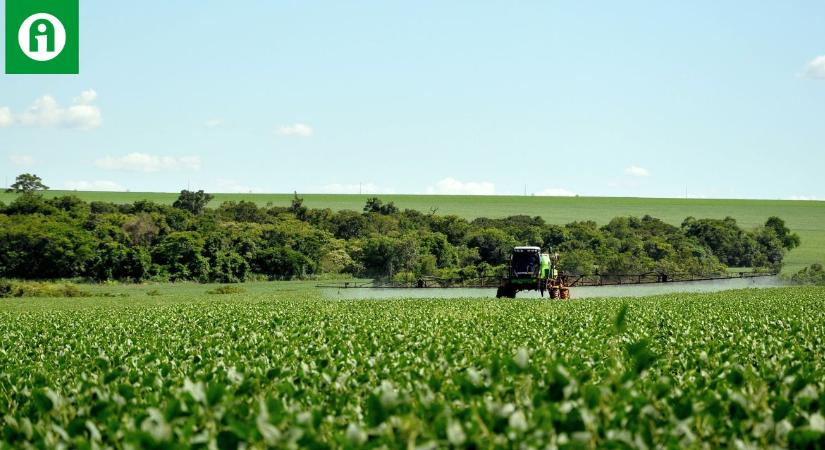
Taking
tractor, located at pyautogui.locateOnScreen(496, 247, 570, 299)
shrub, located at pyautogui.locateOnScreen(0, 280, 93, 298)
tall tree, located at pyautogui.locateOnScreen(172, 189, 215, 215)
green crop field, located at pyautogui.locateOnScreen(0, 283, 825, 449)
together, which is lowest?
shrub, located at pyautogui.locateOnScreen(0, 280, 93, 298)

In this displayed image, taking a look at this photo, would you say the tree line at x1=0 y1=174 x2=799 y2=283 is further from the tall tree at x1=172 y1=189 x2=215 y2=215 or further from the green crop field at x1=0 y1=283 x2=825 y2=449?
the green crop field at x1=0 y1=283 x2=825 y2=449

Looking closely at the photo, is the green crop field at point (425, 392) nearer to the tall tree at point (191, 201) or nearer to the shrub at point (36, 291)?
the shrub at point (36, 291)

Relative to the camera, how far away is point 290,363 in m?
14.4

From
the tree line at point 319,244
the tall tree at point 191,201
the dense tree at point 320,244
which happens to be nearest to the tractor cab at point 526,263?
the tree line at point 319,244

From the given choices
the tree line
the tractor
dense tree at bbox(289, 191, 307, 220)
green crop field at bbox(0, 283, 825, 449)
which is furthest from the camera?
dense tree at bbox(289, 191, 307, 220)

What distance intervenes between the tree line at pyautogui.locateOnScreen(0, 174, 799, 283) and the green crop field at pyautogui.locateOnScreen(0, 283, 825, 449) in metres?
72.3

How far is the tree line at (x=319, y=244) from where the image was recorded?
9550 centimetres

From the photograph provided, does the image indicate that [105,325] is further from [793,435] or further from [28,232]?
[28,232]

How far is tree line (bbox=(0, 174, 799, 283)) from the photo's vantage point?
95500mm

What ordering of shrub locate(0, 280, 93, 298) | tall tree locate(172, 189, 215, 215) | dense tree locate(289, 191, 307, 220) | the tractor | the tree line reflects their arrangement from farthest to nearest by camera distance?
tall tree locate(172, 189, 215, 215), dense tree locate(289, 191, 307, 220), the tree line, shrub locate(0, 280, 93, 298), the tractor

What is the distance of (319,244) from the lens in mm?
106125

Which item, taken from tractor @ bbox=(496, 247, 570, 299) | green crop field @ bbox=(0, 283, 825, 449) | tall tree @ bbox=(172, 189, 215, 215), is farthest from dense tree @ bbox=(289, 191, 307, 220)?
green crop field @ bbox=(0, 283, 825, 449)

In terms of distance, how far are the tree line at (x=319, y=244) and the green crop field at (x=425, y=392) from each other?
72.3m

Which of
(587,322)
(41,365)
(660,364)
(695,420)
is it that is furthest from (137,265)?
(695,420)
